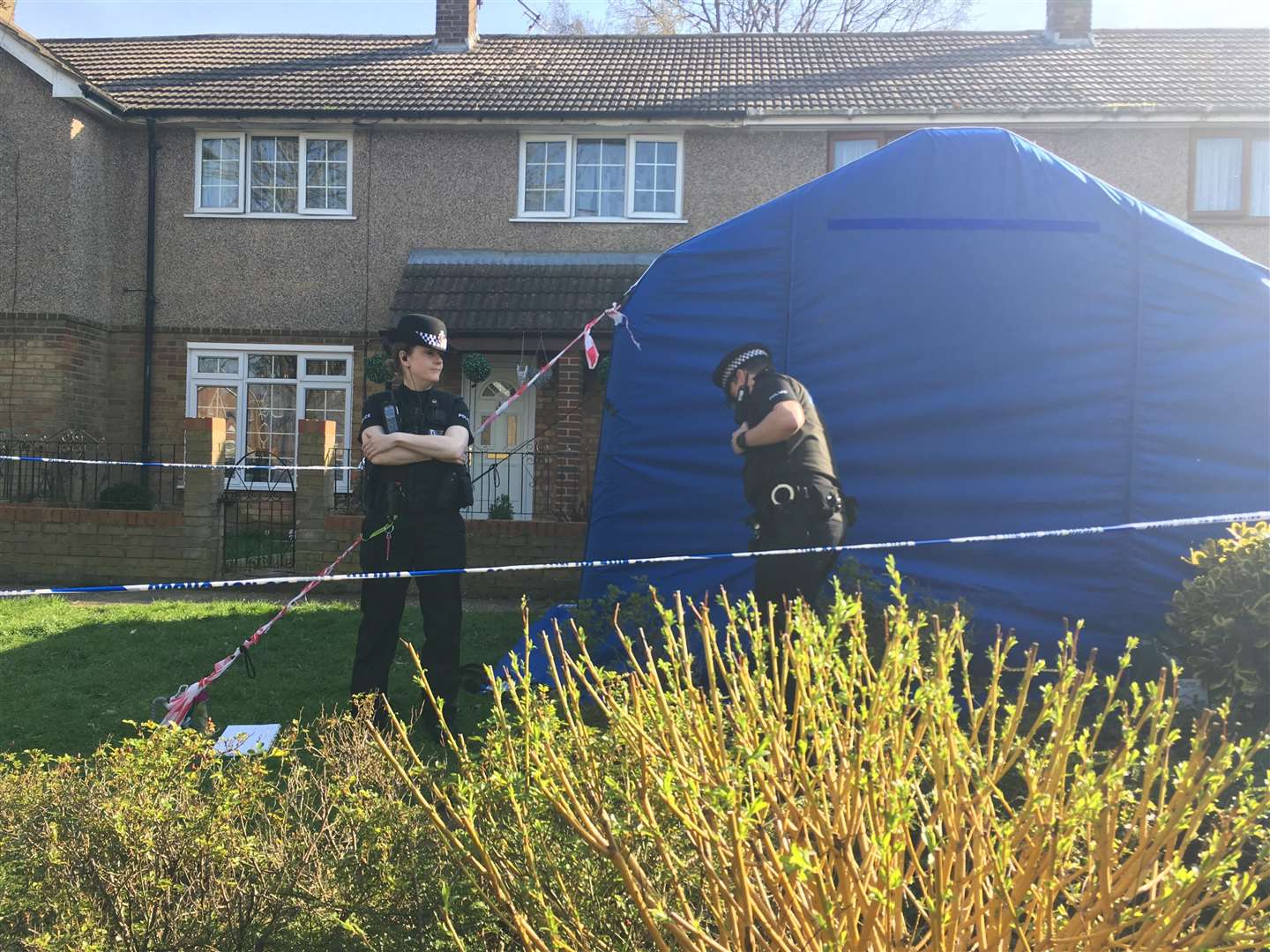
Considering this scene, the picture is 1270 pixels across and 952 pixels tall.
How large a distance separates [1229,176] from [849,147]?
5040 millimetres

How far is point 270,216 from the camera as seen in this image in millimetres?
15211

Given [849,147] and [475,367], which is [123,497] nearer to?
[475,367]

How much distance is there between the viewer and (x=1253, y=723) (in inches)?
177

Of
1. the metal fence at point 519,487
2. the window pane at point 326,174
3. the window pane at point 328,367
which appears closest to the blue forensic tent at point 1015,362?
the metal fence at point 519,487

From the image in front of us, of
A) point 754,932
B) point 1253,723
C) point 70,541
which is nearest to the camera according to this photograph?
point 754,932

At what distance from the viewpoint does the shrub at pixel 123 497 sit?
11.7 meters

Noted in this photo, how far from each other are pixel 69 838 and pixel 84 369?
44.9 feet

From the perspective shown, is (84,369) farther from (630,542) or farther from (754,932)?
(754,932)

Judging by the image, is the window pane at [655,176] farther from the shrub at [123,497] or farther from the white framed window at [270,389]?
the shrub at [123,497]

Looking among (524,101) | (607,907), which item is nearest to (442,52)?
(524,101)

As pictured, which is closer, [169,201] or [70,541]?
[70,541]

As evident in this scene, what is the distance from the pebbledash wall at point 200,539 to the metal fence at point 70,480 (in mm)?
793

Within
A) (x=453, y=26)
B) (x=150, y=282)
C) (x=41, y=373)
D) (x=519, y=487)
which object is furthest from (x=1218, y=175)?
(x=41, y=373)

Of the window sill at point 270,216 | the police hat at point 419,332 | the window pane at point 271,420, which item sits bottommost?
the window pane at point 271,420
